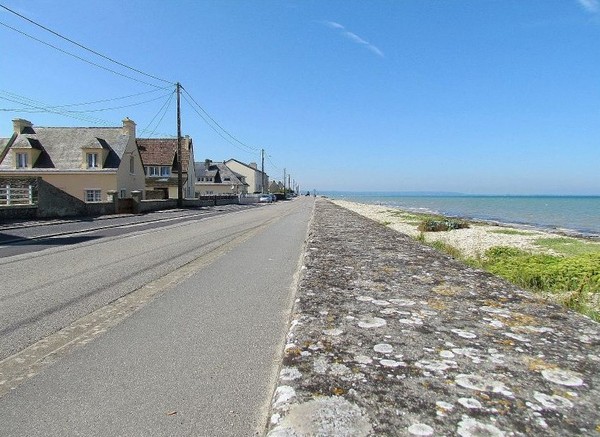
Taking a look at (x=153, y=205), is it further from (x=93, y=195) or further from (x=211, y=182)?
(x=211, y=182)

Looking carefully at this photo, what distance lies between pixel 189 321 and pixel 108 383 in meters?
1.72

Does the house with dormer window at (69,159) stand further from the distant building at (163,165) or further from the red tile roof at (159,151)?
the red tile roof at (159,151)

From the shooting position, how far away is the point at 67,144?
40.2 metres

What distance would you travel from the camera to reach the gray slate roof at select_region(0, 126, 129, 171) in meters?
38.0

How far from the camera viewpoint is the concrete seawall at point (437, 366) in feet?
5.34

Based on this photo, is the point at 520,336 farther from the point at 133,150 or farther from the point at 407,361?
the point at 133,150

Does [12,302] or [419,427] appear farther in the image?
[12,302]

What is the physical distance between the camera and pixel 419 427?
1.59 metres

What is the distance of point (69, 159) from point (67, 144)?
94.9 inches

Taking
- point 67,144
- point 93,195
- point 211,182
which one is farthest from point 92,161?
point 211,182

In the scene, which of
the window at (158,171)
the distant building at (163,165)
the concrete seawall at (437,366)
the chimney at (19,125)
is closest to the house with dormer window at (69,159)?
the chimney at (19,125)

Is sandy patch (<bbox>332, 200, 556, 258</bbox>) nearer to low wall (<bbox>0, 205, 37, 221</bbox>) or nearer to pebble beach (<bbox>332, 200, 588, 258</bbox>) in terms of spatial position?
pebble beach (<bbox>332, 200, 588, 258</bbox>)

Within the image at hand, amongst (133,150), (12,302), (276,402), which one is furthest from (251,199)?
(276,402)

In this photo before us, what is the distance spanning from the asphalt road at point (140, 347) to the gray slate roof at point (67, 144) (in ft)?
112
